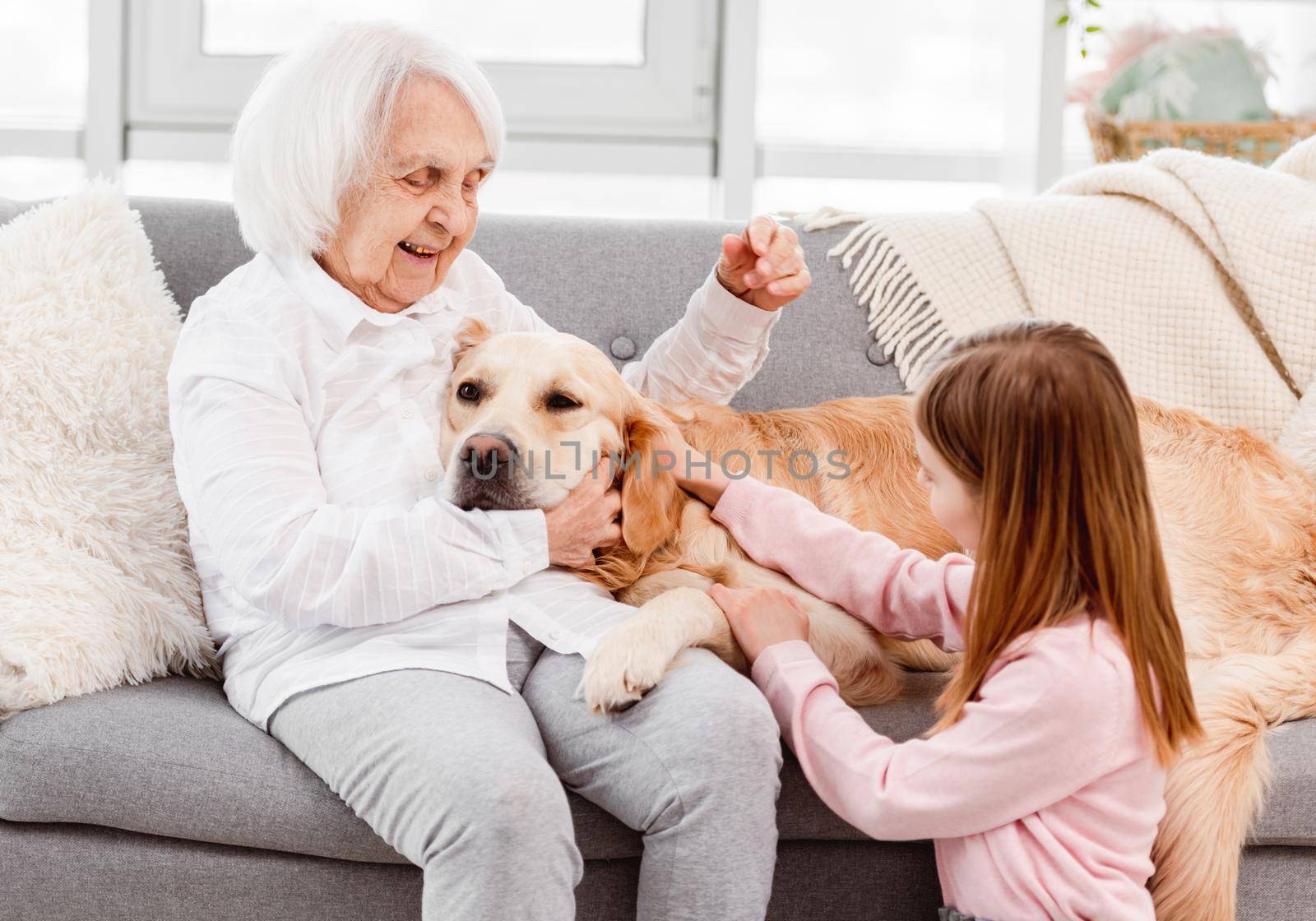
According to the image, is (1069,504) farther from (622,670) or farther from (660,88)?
(660,88)

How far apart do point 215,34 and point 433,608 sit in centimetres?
254

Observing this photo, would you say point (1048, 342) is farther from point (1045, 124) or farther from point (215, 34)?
point (215, 34)

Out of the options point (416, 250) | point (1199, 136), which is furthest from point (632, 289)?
point (1199, 136)

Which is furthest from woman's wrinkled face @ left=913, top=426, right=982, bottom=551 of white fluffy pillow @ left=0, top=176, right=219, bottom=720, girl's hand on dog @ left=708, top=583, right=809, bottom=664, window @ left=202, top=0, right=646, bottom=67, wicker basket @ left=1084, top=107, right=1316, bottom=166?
window @ left=202, top=0, right=646, bottom=67

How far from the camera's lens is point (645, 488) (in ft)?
5.01

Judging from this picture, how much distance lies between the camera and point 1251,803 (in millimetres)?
1352

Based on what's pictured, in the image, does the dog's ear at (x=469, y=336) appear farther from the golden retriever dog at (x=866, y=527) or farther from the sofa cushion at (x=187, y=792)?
the sofa cushion at (x=187, y=792)

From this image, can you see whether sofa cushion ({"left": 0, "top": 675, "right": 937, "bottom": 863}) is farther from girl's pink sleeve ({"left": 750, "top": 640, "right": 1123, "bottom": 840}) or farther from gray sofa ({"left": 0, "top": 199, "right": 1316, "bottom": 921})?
girl's pink sleeve ({"left": 750, "top": 640, "right": 1123, "bottom": 840})

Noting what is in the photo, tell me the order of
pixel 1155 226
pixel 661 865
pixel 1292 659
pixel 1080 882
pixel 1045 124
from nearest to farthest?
pixel 1080 882 → pixel 661 865 → pixel 1292 659 → pixel 1155 226 → pixel 1045 124

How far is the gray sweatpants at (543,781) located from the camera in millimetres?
1132

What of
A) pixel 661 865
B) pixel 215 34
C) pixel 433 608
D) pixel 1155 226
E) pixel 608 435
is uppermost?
pixel 215 34

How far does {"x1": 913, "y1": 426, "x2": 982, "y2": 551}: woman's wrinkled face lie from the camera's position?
1.19 metres

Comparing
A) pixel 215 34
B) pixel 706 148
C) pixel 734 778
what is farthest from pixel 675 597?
pixel 215 34

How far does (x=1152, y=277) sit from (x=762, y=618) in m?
1.23
